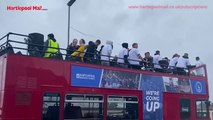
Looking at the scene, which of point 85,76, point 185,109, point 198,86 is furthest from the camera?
point 198,86

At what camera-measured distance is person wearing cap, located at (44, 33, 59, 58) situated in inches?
372

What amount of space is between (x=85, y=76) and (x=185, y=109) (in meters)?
4.91

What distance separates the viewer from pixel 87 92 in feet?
31.7

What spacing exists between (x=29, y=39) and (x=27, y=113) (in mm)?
2223

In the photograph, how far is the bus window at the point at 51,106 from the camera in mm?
8875

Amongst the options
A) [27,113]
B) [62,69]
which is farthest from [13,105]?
[62,69]

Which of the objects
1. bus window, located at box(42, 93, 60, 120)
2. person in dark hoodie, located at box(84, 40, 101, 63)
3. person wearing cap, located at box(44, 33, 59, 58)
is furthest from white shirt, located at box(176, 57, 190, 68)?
bus window, located at box(42, 93, 60, 120)

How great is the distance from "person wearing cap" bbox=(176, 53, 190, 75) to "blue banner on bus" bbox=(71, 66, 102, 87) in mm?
4241

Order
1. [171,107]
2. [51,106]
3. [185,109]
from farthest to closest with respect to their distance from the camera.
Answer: [185,109] → [171,107] → [51,106]

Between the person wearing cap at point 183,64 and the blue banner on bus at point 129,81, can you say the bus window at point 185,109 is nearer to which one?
the blue banner on bus at point 129,81

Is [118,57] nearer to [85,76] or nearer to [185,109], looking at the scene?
[85,76]

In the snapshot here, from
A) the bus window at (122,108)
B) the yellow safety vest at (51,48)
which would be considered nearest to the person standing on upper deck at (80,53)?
the yellow safety vest at (51,48)

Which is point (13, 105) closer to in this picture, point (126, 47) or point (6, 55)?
point (6, 55)

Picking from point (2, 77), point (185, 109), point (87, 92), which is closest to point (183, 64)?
point (185, 109)
